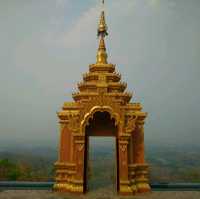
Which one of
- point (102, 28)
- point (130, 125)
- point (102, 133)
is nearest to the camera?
point (130, 125)

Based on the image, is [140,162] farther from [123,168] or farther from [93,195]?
[93,195]

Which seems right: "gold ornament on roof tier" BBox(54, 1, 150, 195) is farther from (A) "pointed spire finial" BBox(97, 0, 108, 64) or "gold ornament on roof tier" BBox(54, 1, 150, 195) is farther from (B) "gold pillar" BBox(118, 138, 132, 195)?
(A) "pointed spire finial" BBox(97, 0, 108, 64)

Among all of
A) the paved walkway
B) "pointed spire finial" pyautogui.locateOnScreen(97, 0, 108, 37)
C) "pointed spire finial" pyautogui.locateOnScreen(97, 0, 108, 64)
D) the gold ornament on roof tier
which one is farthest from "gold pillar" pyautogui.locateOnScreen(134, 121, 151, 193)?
"pointed spire finial" pyautogui.locateOnScreen(97, 0, 108, 37)

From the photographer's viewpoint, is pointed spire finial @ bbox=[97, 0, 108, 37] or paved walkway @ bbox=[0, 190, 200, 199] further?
pointed spire finial @ bbox=[97, 0, 108, 37]

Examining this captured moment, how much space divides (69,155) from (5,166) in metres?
17.1

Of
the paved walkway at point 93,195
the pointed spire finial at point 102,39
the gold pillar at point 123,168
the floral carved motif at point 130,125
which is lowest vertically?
the paved walkway at point 93,195

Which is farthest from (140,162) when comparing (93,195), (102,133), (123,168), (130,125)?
(93,195)

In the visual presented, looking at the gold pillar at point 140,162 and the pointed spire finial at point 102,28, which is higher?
the pointed spire finial at point 102,28

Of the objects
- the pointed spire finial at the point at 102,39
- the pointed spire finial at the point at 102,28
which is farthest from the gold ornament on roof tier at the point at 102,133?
the pointed spire finial at the point at 102,28

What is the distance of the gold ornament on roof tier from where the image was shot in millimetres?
16703

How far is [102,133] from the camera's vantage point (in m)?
19.1

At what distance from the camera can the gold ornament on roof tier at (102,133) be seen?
16.7 metres

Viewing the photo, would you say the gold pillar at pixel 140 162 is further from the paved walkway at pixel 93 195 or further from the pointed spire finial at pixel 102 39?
the pointed spire finial at pixel 102 39

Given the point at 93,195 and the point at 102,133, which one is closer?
the point at 93,195
